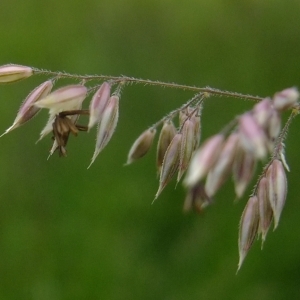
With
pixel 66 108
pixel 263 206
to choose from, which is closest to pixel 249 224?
pixel 263 206

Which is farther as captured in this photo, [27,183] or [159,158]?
→ [27,183]

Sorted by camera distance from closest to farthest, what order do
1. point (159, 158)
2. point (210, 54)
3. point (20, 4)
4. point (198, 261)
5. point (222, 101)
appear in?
point (159, 158) → point (198, 261) → point (222, 101) → point (210, 54) → point (20, 4)

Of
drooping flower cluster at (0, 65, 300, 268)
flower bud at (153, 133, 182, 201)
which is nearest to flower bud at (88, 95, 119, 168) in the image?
drooping flower cluster at (0, 65, 300, 268)

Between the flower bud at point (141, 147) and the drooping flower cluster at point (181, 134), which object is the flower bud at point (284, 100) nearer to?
the drooping flower cluster at point (181, 134)

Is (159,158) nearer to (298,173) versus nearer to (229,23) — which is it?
(298,173)

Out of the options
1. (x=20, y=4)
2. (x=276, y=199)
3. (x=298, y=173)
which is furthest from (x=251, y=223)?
(x=20, y=4)

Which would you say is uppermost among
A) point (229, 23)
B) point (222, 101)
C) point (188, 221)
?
point (229, 23)
